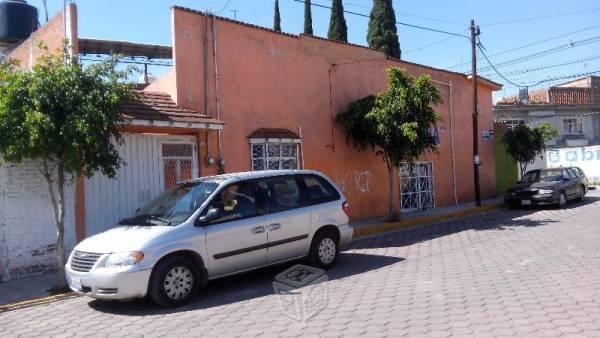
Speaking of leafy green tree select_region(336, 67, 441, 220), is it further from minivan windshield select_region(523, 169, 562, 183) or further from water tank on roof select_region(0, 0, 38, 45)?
water tank on roof select_region(0, 0, 38, 45)

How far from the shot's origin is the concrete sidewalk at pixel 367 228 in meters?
8.09

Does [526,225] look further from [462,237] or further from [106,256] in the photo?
[106,256]

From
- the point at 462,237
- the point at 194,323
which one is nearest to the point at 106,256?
the point at 194,323

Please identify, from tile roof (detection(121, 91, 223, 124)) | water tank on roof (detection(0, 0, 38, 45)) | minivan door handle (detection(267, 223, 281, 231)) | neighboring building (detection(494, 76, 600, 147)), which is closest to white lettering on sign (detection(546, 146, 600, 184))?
neighboring building (detection(494, 76, 600, 147))

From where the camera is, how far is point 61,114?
8023mm

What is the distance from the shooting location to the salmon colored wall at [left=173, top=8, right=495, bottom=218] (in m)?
12.3

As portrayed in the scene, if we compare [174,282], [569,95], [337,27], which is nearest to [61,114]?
[174,282]

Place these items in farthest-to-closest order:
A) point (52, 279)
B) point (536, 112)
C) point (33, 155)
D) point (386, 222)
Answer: point (536, 112)
point (386, 222)
point (52, 279)
point (33, 155)

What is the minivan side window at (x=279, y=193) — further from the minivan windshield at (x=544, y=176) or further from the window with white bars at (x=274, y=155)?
the minivan windshield at (x=544, y=176)

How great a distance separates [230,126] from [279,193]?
4.80 m

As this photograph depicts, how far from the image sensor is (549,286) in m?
6.84

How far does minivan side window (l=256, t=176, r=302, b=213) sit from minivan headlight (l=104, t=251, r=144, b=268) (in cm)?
210

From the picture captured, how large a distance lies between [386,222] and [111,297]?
9.48m

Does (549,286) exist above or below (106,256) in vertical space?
below
